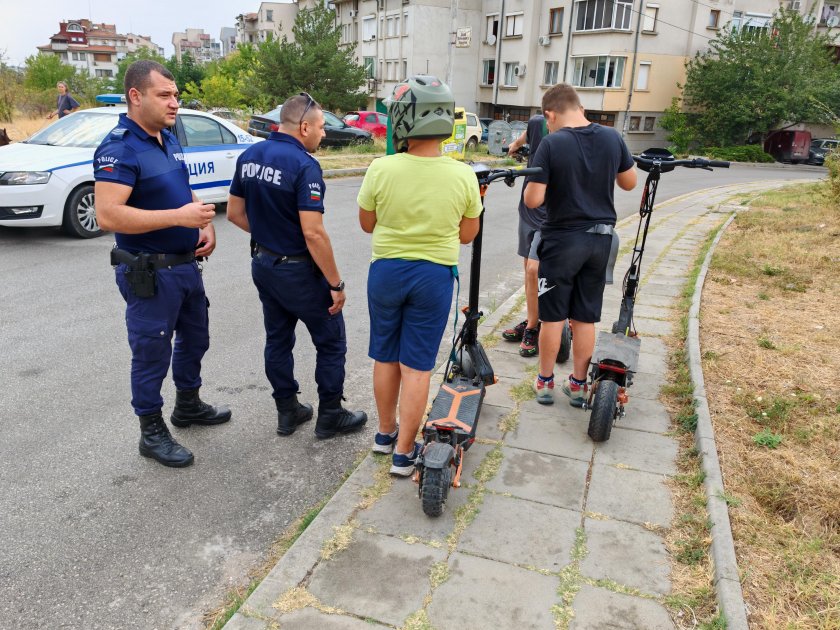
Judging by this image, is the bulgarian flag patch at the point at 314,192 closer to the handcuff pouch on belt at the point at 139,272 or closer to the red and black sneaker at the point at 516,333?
the handcuff pouch on belt at the point at 139,272

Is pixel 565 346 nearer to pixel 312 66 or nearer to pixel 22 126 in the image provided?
pixel 22 126

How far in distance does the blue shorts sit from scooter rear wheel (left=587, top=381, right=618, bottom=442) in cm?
113

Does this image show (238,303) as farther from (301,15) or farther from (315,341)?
(301,15)

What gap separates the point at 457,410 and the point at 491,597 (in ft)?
3.54

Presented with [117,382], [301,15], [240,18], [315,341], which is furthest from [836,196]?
[240,18]

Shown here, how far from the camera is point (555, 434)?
4.04 meters

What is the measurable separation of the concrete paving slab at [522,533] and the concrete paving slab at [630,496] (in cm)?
20

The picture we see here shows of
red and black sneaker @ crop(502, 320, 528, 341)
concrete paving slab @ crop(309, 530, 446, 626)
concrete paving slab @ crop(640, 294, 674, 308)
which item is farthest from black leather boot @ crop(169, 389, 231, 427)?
concrete paving slab @ crop(640, 294, 674, 308)

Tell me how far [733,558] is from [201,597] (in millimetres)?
2284

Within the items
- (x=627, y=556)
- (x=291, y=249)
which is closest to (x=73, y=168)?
(x=291, y=249)

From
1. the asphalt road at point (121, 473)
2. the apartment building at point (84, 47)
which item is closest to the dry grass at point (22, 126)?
the asphalt road at point (121, 473)

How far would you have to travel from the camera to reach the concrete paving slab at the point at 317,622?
2494mm

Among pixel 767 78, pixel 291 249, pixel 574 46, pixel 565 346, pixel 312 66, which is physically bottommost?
pixel 565 346

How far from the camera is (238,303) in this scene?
6.57 metres
